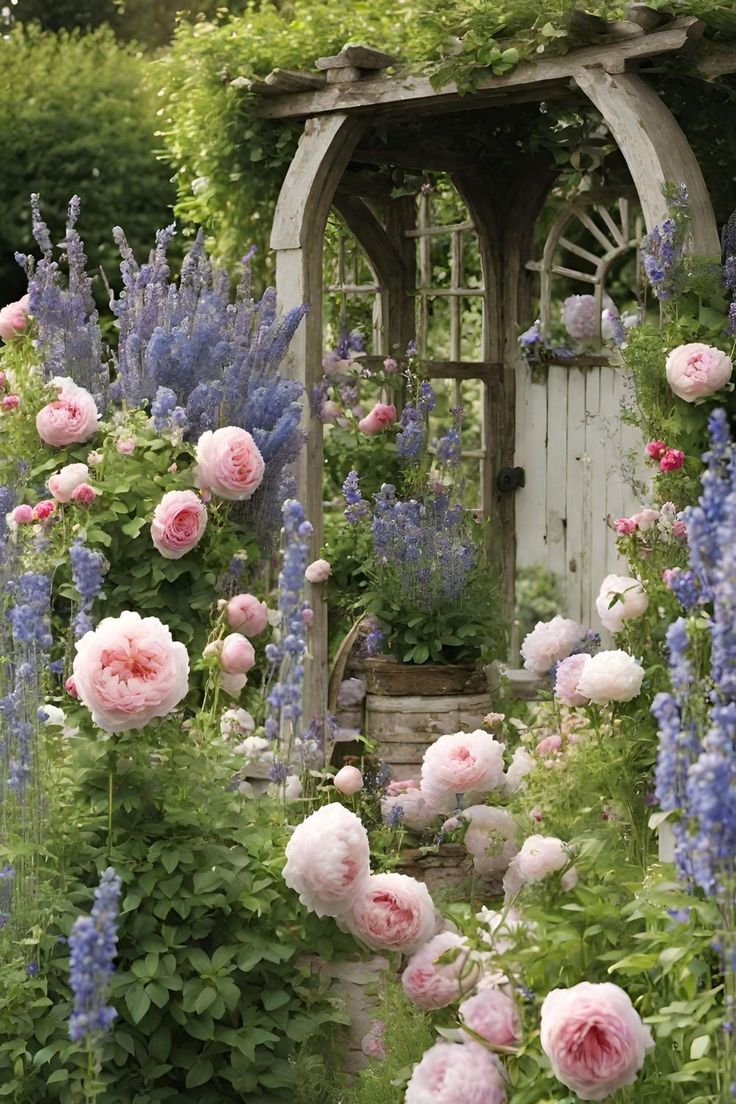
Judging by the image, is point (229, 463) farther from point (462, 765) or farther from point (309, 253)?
point (309, 253)

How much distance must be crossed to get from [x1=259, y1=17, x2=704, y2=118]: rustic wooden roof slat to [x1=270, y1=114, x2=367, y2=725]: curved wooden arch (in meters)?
0.08

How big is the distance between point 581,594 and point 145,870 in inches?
120

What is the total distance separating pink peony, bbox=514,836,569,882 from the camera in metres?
2.39

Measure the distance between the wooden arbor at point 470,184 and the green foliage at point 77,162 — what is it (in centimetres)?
336

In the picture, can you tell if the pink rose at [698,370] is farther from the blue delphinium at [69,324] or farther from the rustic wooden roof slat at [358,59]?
the blue delphinium at [69,324]

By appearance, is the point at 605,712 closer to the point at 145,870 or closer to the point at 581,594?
the point at 145,870

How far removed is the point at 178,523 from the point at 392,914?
38.9 inches

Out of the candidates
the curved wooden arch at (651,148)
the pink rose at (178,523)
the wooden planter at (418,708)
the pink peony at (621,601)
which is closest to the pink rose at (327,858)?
the pink rose at (178,523)

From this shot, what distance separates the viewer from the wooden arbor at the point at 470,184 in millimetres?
3688

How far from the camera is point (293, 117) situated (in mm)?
4492

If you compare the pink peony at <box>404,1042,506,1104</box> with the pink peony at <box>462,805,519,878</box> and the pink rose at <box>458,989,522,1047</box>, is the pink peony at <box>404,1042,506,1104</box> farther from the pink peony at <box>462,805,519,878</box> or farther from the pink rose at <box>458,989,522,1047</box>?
the pink peony at <box>462,805,519,878</box>

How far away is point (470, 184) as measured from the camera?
531 cm

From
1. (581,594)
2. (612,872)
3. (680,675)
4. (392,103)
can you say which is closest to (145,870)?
(612,872)

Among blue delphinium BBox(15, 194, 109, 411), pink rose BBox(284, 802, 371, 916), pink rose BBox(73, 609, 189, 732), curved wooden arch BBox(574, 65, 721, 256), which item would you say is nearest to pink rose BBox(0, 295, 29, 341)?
blue delphinium BBox(15, 194, 109, 411)
